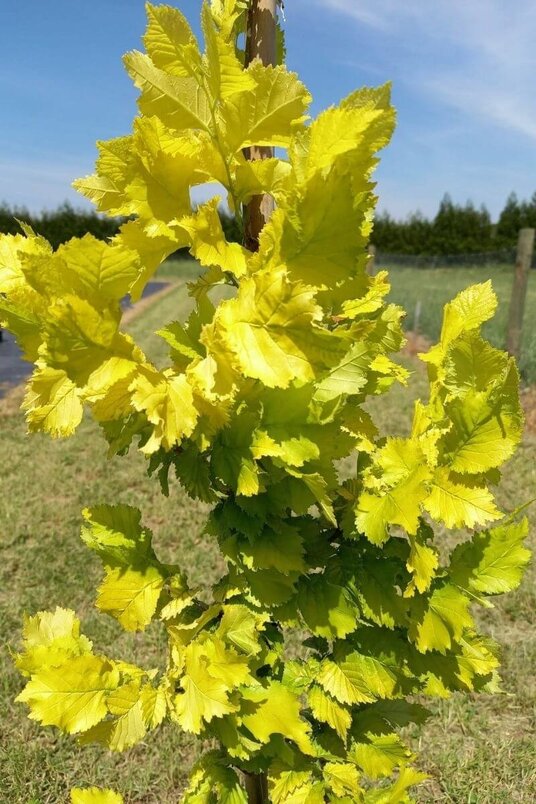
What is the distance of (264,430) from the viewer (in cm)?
88

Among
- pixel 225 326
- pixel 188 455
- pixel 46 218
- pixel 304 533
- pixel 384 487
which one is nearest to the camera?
pixel 225 326

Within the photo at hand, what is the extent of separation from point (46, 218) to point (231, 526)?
44.5 meters

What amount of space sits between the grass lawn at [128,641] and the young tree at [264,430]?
992mm

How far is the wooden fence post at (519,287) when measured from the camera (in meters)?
7.70

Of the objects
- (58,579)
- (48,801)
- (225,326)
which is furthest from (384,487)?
(58,579)

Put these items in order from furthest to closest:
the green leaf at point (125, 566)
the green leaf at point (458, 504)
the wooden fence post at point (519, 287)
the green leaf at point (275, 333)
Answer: the wooden fence post at point (519, 287) < the green leaf at point (125, 566) < the green leaf at point (458, 504) < the green leaf at point (275, 333)

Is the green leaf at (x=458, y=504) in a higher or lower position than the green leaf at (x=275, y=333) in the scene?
lower

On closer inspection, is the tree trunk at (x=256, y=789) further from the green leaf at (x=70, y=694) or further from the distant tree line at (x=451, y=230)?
the distant tree line at (x=451, y=230)

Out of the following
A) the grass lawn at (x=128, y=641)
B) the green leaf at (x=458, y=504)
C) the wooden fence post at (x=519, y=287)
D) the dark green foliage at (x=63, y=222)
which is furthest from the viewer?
the dark green foliage at (x=63, y=222)

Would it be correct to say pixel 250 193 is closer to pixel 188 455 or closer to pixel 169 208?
pixel 169 208

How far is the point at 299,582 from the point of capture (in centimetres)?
115

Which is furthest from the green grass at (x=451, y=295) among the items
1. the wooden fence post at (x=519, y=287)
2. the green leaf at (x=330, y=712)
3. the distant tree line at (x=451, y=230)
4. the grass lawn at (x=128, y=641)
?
the distant tree line at (x=451, y=230)

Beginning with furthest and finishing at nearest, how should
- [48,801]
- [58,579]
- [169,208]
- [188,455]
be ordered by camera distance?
[58,579] → [48,801] → [188,455] → [169,208]

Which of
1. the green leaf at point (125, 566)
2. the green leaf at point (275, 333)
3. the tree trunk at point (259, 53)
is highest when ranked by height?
the tree trunk at point (259, 53)
